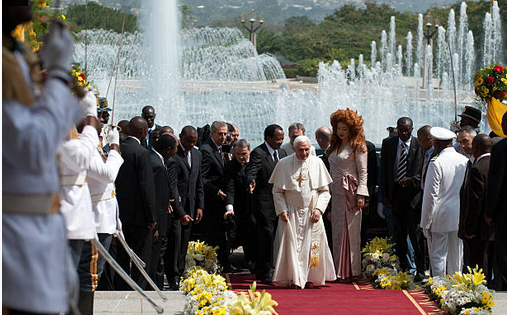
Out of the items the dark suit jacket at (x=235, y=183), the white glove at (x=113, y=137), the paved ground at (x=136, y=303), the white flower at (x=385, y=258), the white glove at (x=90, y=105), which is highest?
the white glove at (x=90, y=105)

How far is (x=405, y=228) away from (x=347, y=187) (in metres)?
1.06

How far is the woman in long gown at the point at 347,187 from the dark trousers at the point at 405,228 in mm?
643

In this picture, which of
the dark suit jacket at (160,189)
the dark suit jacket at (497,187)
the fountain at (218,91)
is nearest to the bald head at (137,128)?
the dark suit jacket at (160,189)

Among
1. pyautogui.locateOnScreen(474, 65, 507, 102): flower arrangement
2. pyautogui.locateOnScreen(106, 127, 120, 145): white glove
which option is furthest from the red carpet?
pyautogui.locateOnScreen(474, 65, 507, 102): flower arrangement

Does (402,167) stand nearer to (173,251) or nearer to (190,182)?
(190,182)

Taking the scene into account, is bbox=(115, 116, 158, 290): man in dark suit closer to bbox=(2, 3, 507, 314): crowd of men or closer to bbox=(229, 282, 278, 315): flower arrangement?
bbox=(2, 3, 507, 314): crowd of men

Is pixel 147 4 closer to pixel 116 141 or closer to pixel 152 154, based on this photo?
pixel 152 154

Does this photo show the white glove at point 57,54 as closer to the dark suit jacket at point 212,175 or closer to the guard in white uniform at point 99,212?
the guard in white uniform at point 99,212

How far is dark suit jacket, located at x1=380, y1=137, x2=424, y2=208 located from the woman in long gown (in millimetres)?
670

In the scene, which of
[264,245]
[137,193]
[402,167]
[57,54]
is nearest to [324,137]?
[402,167]

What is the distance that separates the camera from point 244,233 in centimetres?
1042

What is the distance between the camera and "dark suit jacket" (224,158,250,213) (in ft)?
32.6

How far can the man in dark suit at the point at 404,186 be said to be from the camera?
9.81m

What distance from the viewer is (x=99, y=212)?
611cm
